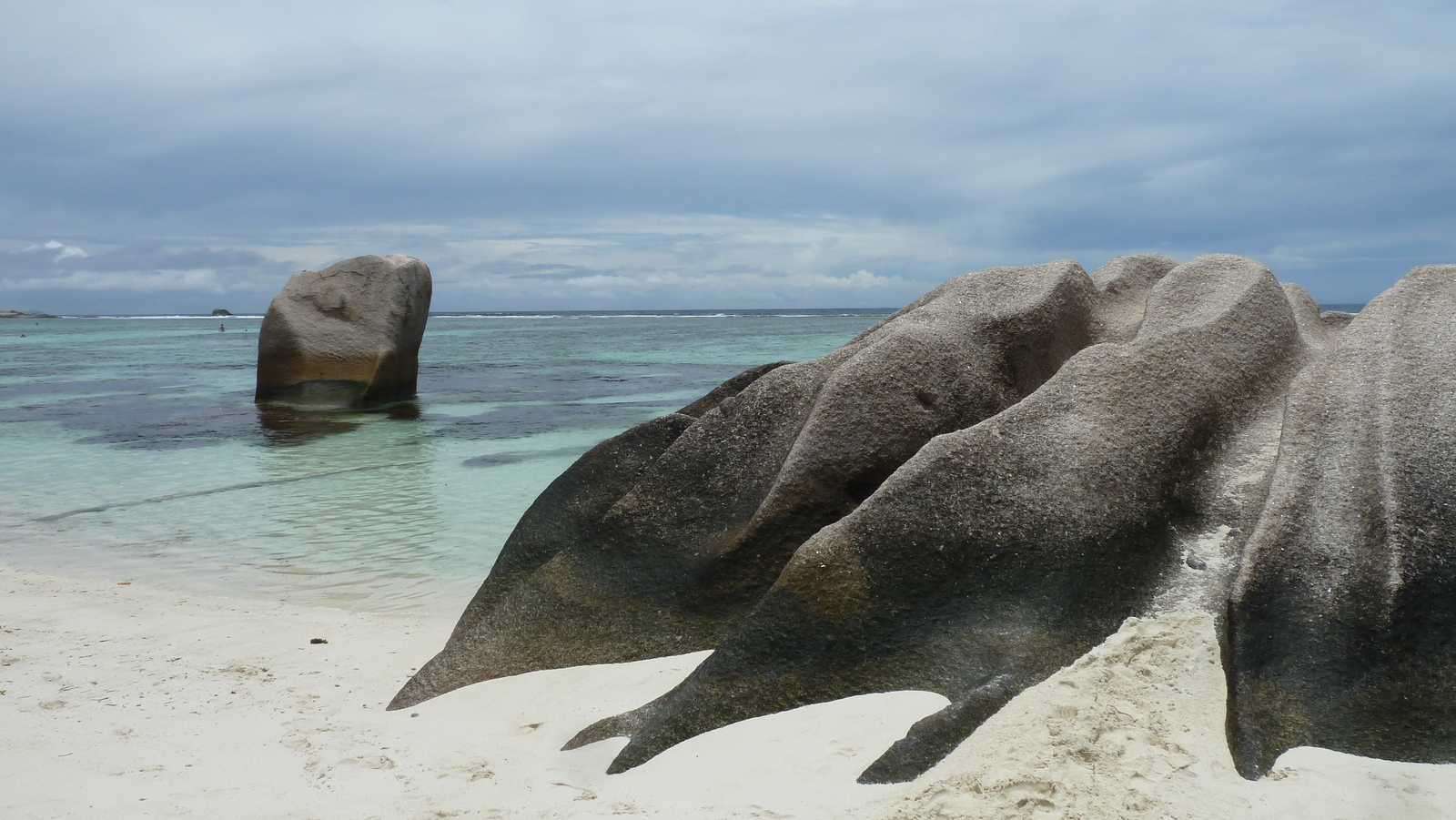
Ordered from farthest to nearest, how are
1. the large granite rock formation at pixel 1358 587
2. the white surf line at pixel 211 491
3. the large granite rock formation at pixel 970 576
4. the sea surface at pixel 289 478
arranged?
the white surf line at pixel 211 491, the sea surface at pixel 289 478, the large granite rock formation at pixel 970 576, the large granite rock formation at pixel 1358 587

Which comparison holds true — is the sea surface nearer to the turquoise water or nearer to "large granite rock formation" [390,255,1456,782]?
the turquoise water

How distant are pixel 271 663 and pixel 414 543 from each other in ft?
9.35

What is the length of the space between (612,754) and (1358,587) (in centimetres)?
239

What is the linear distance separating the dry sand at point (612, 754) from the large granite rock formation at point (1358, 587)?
94 mm

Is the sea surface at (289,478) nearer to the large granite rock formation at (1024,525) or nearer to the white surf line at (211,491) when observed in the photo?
the white surf line at (211,491)

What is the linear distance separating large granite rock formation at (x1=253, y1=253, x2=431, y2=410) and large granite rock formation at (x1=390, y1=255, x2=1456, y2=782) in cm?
1185

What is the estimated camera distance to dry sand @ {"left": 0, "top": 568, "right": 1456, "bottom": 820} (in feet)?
8.77

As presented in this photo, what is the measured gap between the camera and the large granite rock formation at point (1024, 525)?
2.99 m

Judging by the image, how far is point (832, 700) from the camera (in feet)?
10.7

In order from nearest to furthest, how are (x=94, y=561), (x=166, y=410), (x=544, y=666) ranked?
1. (x=544, y=666)
2. (x=94, y=561)
3. (x=166, y=410)

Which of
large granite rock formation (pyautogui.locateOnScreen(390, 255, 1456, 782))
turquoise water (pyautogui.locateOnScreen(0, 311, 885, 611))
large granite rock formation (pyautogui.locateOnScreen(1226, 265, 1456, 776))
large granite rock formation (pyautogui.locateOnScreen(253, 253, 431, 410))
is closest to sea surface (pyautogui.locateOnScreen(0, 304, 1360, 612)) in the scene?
turquoise water (pyautogui.locateOnScreen(0, 311, 885, 611))

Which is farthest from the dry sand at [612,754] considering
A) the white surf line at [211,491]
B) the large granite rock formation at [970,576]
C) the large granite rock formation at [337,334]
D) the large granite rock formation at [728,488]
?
the large granite rock formation at [337,334]

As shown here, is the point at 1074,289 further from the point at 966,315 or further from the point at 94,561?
the point at 94,561

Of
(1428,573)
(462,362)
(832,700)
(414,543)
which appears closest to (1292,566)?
(1428,573)
